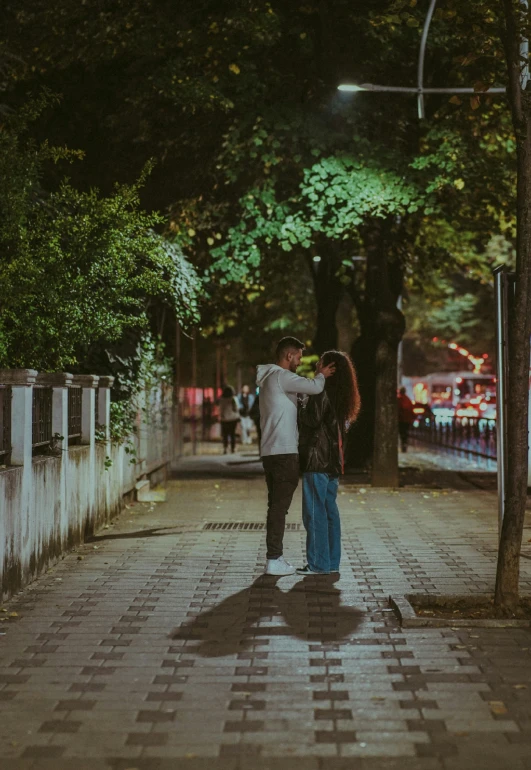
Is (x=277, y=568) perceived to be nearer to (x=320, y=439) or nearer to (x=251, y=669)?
(x=320, y=439)

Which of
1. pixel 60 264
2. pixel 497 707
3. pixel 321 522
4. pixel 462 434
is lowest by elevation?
pixel 497 707

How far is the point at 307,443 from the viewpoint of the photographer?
990cm

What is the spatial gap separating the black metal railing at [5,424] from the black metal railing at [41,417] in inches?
27.3

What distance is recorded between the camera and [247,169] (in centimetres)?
1862

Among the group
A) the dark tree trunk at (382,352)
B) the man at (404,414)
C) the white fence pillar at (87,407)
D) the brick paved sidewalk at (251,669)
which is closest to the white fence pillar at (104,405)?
the white fence pillar at (87,407)

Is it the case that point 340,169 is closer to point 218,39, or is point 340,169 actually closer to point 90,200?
point 218,39

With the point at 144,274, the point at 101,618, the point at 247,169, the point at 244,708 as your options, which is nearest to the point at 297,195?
the point at 247,169

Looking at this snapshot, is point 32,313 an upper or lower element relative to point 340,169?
lower

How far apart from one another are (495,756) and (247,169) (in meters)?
14.7

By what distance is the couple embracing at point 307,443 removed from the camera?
970 cm

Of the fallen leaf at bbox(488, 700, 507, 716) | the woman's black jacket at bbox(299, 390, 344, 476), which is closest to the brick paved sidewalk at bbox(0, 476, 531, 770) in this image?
the fallen leaf at bbox(488, 700, 507, 716)

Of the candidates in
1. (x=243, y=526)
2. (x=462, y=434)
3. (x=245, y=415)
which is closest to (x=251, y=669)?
(x=243, y=526)

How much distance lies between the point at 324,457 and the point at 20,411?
250 centimetres

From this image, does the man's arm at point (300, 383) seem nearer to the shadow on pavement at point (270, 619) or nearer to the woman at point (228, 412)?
the shadow on pavement at point (270, 619)
